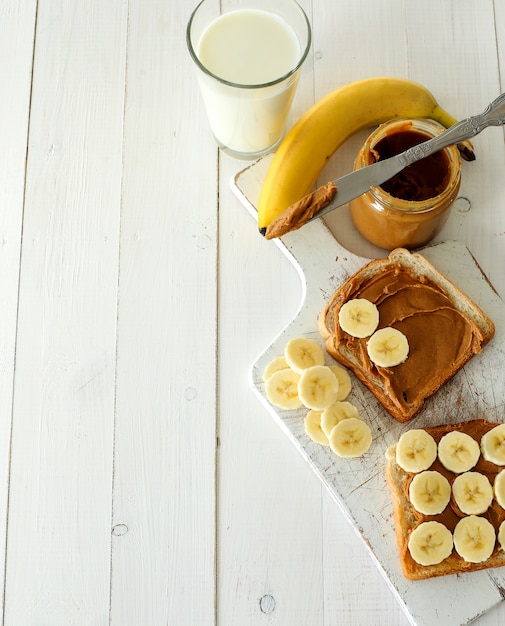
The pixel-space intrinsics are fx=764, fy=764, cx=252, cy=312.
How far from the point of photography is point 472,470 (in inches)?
65.1

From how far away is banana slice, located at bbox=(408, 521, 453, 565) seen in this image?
158cm

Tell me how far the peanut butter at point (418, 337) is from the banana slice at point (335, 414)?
89 millimetres

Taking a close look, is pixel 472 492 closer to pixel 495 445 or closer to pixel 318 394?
pixel 495 445

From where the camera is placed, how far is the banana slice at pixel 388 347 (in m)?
1.65

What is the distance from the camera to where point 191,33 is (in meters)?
1.65

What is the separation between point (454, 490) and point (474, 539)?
11 centimetres

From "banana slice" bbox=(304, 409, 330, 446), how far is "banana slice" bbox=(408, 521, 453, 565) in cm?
27

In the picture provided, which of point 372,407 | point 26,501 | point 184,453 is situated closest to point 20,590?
point 26,501

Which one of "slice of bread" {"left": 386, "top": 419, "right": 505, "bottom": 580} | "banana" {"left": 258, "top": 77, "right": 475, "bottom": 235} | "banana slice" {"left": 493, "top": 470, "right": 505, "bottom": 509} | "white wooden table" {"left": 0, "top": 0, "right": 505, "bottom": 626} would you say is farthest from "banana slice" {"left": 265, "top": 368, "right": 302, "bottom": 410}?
"banana slice" {"left": 493, "top": 470, "right": 505, "bottom": 509}

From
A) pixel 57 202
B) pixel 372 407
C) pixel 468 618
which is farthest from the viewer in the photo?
pixel 57 202

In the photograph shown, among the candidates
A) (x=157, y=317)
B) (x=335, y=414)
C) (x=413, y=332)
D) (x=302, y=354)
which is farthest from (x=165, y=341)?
(x=413, y=332)

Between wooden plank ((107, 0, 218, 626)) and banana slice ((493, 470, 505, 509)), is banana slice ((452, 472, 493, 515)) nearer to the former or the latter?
banana slice ((493, 470, 505, 509))

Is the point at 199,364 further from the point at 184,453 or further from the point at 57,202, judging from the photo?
the point at 57,202

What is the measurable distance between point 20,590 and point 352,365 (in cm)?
91
